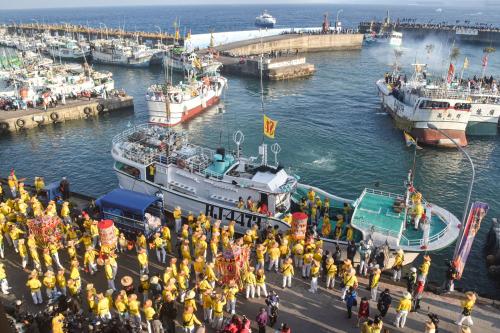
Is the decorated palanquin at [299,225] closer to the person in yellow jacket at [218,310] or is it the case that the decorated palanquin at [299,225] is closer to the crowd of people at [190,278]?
the crowd of people at [190,278]

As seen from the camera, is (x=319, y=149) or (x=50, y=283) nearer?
(x=50, y=283)

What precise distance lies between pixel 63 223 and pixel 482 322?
1986cm

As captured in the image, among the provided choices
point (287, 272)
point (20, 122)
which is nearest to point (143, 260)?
point (287, 272)

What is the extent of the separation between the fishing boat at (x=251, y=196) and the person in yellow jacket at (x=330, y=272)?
3.40 metres

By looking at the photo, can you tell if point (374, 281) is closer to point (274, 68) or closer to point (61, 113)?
point (61, 113)

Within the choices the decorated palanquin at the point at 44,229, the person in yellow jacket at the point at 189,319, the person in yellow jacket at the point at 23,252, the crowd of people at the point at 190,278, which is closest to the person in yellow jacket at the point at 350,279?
the crowd of people at the point at 190,278

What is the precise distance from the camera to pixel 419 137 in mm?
45594

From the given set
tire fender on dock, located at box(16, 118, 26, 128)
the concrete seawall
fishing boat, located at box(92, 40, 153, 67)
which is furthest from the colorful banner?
fishing boat, located at box(92, 40, 153, 67)

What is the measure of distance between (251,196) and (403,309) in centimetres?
1077

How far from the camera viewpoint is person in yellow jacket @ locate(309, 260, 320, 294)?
1683 cm

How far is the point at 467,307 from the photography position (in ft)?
49.5

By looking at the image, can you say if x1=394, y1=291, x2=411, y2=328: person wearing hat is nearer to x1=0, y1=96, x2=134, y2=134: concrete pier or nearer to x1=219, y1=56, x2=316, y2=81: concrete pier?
x1=0, y1=96, x2=134, y2=134: concrete pier

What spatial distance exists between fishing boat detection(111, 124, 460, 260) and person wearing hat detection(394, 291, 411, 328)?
564cm

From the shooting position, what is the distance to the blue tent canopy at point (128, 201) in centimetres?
2209
